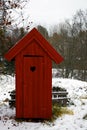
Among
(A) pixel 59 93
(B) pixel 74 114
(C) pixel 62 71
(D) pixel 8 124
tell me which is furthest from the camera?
(C) pixel 62 71

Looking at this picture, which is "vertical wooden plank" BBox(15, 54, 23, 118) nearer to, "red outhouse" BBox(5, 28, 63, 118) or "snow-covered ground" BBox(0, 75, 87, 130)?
"red outhouse" BBox(5, 28, 63, 118)

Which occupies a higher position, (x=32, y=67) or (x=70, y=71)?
(x=32, y=67)

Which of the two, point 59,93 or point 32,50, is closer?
point 32,50

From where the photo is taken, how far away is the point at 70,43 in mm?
41062

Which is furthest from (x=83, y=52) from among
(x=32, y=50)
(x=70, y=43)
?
(x=32, y=50)

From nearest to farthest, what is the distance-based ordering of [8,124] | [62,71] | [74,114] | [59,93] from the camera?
1. [8,124]
2. [74,114]
3. [59,93]
4. [62,71]

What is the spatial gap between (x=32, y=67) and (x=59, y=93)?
2.69 metres

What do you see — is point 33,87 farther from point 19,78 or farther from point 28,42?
point 28,42

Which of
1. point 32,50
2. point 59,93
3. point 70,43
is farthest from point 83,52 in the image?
point 32,50

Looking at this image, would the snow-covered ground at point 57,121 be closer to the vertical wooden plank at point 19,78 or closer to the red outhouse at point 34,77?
the red outhouse at point 34,77

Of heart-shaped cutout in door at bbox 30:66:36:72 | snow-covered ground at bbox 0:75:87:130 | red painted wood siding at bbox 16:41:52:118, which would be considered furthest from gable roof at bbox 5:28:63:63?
snow-covered ground at bbox 0:75:87:130

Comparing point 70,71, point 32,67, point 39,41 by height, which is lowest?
point 70,71

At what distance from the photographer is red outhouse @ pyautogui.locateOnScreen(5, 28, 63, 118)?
1012 centimetres

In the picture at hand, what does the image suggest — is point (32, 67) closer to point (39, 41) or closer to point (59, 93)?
point (39, 41)
